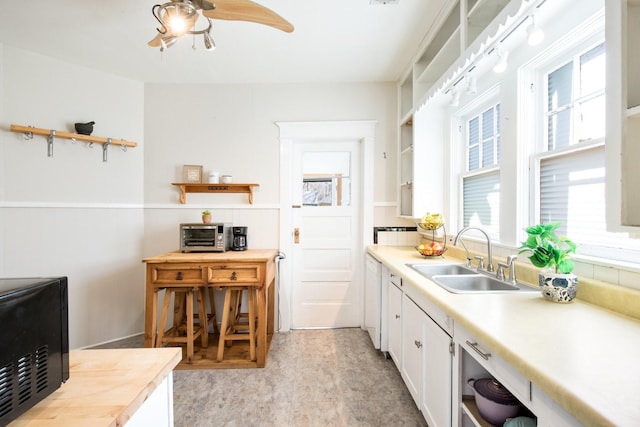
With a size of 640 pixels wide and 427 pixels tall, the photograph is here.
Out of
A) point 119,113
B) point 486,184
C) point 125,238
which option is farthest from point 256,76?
point 486,184

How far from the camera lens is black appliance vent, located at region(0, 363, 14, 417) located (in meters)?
0.51

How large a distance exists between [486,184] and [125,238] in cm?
337

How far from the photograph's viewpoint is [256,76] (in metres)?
2.79

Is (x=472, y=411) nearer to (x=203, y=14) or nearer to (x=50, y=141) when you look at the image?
(x=203, y=14)

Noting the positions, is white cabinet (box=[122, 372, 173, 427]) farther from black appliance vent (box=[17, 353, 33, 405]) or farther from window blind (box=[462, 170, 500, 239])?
window blind (box=[462, 170, 500, 239])

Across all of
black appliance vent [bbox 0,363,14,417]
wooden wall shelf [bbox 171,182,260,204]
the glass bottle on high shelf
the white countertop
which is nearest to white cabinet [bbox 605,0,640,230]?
the white countertop

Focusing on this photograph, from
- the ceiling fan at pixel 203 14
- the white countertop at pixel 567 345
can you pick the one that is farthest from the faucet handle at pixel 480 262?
the ceiling fan at pixel 203 14

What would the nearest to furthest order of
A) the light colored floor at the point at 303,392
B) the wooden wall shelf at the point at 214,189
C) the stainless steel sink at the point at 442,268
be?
the light colored floor at the point at 303,392, the stainless steel sink at the point at 442,268, the wooden wall shelf at the point at 214,189

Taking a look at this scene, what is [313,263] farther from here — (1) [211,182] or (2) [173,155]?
(2) [173,155]

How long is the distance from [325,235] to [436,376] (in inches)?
72.9

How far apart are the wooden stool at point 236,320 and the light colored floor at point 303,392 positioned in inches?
8.3

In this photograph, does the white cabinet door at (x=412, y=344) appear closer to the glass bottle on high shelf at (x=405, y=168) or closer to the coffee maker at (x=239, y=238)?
the glass bottle on high shelf at (x=405, y=168)

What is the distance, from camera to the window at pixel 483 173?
190 cm

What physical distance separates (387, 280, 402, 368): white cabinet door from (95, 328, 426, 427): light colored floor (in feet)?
0.68
